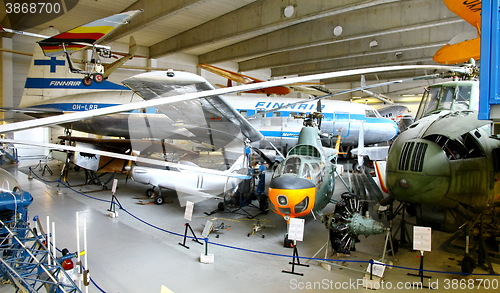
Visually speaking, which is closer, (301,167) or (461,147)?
(461,147)

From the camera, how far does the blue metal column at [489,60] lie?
3.10 meters

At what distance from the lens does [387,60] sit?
65.2ft

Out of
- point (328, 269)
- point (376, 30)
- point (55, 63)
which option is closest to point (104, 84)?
point (55, 63)

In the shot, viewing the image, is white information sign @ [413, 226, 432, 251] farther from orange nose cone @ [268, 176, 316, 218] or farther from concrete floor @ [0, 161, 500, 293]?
orange nose cone @ [268, 176, 316, 218]

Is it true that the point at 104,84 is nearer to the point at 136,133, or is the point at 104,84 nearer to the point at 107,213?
the point at 136,133

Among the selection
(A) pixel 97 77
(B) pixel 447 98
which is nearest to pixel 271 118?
(A) pixel 97 77

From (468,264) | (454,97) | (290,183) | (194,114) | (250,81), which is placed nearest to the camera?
(468,264)

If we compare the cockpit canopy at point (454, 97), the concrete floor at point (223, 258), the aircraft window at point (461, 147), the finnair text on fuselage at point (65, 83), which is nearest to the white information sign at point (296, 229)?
the concrete floor at point (223, 258)

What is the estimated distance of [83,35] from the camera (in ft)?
33.3

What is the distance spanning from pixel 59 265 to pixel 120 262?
184 cm

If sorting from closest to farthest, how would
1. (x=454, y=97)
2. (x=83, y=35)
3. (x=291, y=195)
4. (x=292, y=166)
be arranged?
(x=291, y=195)
(x=454, y=97)
(x=292, y=166)
(x=83, y=35)

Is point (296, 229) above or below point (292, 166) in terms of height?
below

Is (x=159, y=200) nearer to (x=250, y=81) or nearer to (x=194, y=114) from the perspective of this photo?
(x=194, y=114)

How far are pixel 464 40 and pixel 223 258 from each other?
7.65 m
